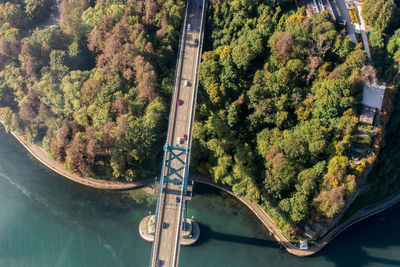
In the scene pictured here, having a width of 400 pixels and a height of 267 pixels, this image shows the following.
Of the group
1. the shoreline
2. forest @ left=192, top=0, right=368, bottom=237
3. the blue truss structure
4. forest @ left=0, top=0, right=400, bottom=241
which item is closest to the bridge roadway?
the blue truss structure

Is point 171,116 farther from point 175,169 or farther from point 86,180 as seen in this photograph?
point 86,180

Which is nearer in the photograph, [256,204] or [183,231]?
[183,231]

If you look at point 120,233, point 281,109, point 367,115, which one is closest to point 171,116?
point 281,109

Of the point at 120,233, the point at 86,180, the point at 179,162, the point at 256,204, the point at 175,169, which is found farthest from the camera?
the point at 86,180

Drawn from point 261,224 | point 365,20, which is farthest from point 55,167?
point 365,20

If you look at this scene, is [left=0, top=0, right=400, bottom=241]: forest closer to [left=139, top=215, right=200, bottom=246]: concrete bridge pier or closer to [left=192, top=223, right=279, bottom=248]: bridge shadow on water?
[left=192, top=223, right=279, bottom=248]: bridge shadow on water

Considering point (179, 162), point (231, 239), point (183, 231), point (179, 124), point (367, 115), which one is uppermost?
point (367, 115)

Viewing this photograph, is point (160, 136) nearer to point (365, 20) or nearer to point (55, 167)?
point (55, 167)

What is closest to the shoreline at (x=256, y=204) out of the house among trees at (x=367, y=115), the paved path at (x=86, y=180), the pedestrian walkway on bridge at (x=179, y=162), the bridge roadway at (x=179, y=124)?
the paved path at (x=86, y=180)
